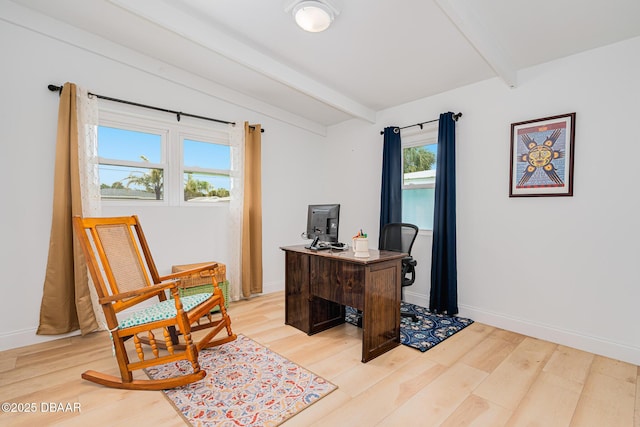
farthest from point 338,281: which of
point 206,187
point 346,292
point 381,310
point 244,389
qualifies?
point 206,187

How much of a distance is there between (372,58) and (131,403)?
3.23 m

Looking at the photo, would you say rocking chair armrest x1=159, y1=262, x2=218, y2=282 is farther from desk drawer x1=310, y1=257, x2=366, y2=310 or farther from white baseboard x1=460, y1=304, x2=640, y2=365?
white baseboard x1=460, y1=304, x2=640, y2=365

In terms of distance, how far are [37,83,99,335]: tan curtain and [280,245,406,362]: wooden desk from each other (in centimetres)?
180

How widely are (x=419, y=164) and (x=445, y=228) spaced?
3.07 feet


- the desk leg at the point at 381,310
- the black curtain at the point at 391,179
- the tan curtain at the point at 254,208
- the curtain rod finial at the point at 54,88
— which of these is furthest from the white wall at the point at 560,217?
the curtain rod finial at the point at 54,88

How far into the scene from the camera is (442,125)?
132 inches

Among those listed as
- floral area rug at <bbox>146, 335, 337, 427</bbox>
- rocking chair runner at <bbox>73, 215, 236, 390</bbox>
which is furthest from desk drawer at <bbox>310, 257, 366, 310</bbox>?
rocking chair runner at <bbox>73, 215, 236, 390</bbox>

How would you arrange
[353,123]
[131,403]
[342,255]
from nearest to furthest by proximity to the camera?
[131,403], [342,255], [353,123]

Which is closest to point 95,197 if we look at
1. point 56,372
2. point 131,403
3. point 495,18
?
point 56,372

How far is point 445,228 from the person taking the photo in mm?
3303

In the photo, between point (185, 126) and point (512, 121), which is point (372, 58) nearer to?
point (512, 121)

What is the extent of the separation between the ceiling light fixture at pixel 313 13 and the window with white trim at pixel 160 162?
6.21 ft

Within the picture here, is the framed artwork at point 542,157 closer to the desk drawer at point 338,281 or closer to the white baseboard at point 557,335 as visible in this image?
the white baseboard at point 557,335

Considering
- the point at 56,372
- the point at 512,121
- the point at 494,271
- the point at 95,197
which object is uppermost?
the point at 512,121
